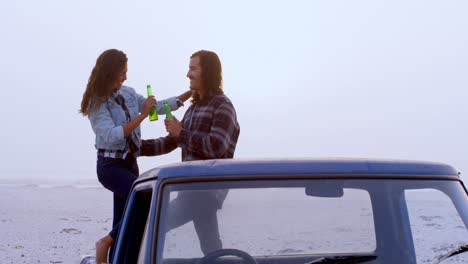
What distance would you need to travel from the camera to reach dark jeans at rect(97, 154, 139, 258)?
637 cm

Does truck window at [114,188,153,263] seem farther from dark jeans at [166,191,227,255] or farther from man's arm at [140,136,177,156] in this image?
man's arm at [140,136,177,156]

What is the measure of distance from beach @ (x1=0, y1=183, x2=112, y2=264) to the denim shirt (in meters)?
1.14

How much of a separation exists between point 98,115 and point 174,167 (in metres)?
2.96

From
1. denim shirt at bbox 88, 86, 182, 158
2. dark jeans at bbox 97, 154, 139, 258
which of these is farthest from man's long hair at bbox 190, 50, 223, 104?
dark jeans at bbox 97, 154, 139, 258

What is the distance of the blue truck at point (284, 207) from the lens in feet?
11.9

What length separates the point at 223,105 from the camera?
21.2 ft

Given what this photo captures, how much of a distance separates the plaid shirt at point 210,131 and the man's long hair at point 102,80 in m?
0.61

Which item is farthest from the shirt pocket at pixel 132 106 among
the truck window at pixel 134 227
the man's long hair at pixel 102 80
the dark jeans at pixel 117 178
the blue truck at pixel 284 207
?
the blue truck at pixel 284 207

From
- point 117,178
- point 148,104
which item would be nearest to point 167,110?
point 148,104

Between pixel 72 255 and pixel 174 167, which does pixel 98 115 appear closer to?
pixel 174 167

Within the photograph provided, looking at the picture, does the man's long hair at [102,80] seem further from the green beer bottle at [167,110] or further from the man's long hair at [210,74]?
the man's long hair at [210,74]

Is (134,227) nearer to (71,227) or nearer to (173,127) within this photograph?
(173,127)

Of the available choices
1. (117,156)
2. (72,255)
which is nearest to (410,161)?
(117,156)

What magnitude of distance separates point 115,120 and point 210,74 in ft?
2.54
